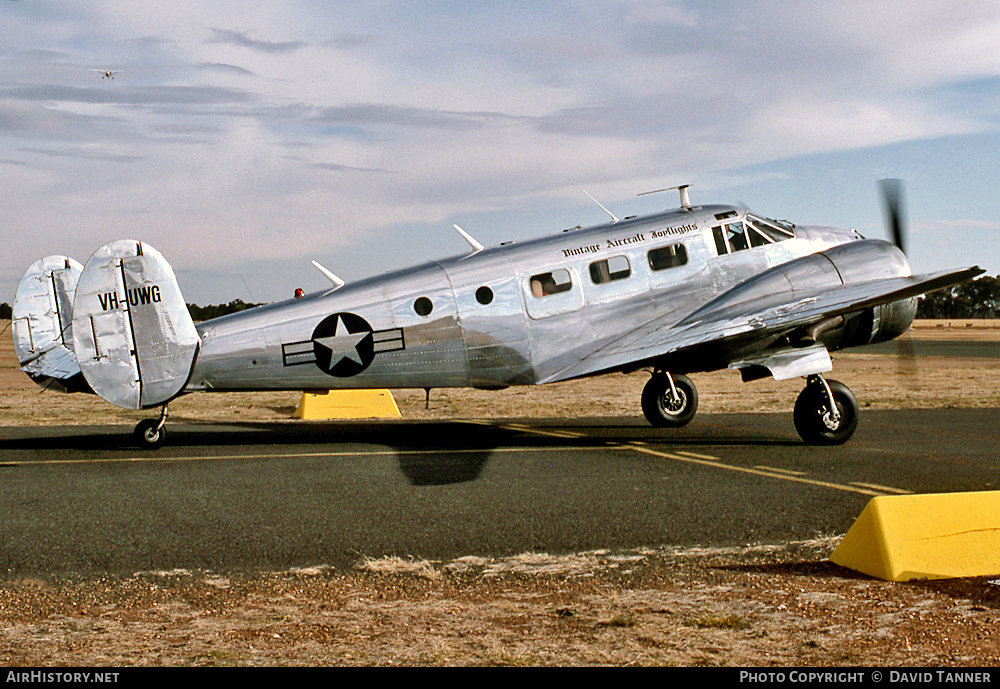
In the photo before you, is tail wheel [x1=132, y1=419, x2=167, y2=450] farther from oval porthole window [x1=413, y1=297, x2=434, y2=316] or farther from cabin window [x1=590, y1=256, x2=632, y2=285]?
cabin window [x1=590, y1=256, x2=632, y2=285]

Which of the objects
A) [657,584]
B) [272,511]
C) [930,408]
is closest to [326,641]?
[657,584]

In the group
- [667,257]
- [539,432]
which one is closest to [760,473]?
[667,257]

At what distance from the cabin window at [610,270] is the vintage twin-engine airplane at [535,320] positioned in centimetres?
3

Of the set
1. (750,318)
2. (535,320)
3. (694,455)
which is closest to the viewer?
(694,455)

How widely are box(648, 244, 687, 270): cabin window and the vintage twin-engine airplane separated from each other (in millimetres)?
21

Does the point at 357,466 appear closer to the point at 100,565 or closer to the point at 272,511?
the point at 272,511

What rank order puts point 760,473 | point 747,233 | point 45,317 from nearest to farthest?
point 760,473
point 747,233
point 45,317

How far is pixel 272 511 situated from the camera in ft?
34.1

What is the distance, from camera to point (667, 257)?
52.0 feet

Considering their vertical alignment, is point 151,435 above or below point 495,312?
below

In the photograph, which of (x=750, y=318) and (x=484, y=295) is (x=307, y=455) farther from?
(x=750, y=318)

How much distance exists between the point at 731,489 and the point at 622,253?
5584 mm

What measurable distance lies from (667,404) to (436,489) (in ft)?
24.9

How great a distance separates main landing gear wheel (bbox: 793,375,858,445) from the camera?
48.7ft
